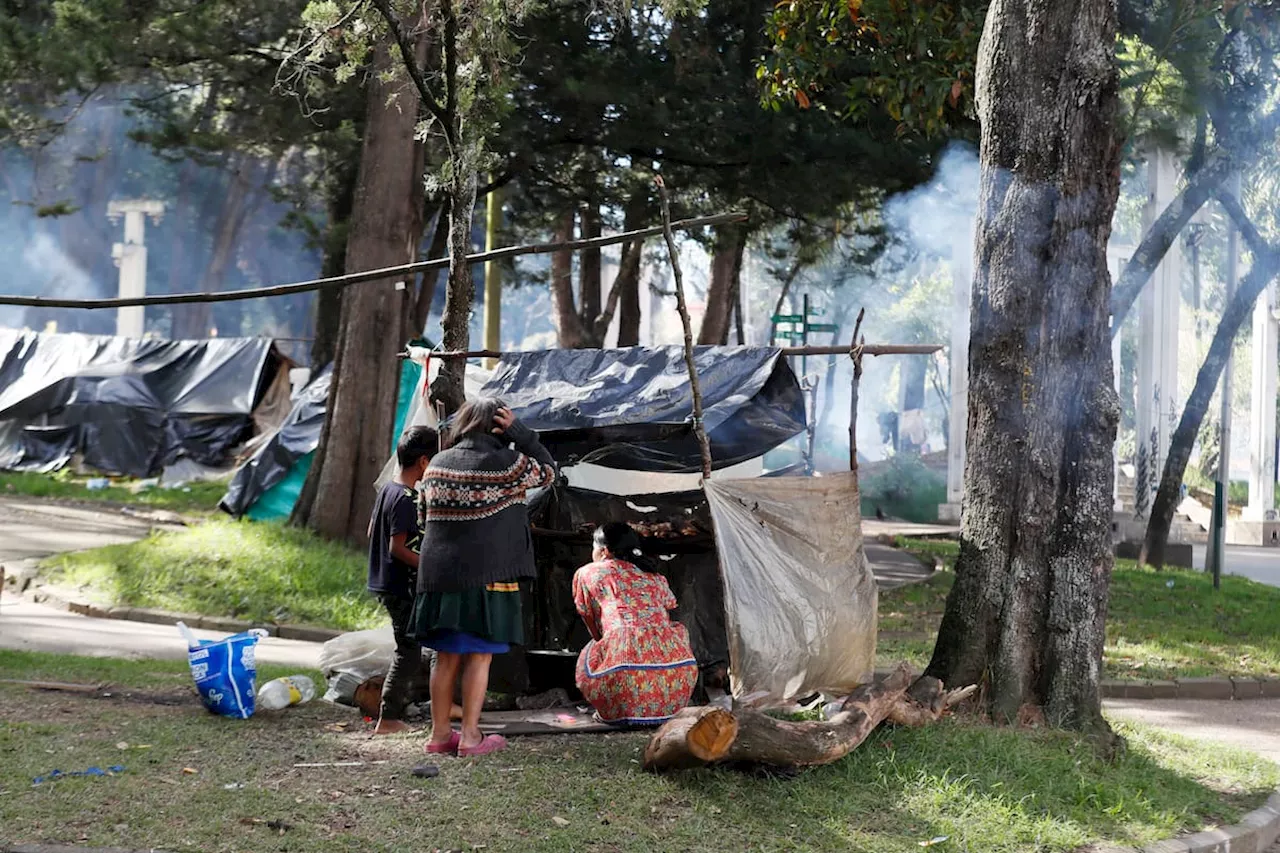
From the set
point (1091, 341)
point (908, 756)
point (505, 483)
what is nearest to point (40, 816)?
point (505, 483)

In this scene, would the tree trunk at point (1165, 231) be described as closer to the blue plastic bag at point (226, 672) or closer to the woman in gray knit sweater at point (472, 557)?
the woman in gray knit sweater at point (472, 557)

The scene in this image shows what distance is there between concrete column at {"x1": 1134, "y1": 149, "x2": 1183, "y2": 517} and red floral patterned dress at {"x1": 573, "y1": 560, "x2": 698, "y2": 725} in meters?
22.9

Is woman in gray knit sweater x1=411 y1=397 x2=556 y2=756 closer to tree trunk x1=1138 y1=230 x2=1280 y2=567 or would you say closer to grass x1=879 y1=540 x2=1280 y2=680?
grass x1=879 y1=540 x2=1280 y2=680

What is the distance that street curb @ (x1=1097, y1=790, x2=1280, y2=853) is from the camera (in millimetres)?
5449

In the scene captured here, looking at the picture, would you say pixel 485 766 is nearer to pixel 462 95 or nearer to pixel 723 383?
pixel 723 383

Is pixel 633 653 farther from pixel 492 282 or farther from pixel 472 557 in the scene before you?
pixel 492 282

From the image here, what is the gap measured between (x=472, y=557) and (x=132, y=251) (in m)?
45.8

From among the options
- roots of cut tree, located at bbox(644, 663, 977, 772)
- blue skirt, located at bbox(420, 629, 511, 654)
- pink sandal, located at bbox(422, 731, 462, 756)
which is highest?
blue skirt, located at bbox(420, 629, 511, 654)

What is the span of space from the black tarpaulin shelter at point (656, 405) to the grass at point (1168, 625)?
2.94 metres

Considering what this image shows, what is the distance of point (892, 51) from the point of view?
36.1 ft

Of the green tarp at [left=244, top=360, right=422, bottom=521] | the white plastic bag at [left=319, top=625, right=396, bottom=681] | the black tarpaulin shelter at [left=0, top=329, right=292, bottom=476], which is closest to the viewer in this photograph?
the white plastic bag at [left=319, top=625, right=396, bottom=681]

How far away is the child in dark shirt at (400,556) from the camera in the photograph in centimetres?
682

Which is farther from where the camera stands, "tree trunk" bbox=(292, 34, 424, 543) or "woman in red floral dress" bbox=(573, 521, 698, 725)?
"tree trunk" bbox=(292, 34, 424, 543)

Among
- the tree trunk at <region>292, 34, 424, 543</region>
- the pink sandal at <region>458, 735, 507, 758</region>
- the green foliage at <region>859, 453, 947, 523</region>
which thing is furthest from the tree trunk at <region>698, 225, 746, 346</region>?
the pink sandal at <region>458, 735, 507, 758</region>
